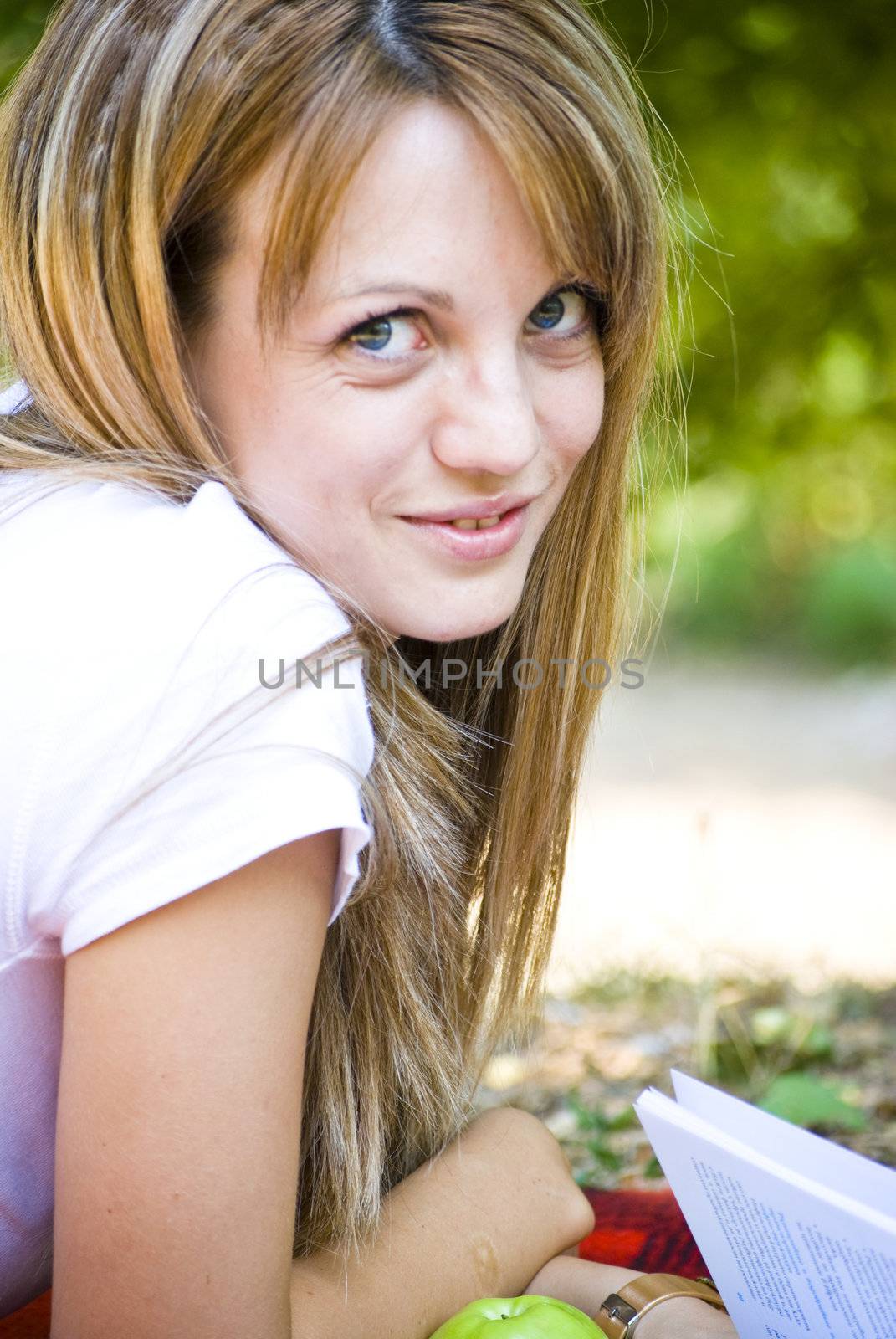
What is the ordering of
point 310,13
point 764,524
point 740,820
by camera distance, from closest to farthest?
point 310,13 < point 740,820 < point 764,524

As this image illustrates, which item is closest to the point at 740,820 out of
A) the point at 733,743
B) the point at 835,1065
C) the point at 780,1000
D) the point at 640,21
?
the point at 733,743

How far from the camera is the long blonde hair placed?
1.30 meters

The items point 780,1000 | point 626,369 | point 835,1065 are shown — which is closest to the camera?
point 626,369

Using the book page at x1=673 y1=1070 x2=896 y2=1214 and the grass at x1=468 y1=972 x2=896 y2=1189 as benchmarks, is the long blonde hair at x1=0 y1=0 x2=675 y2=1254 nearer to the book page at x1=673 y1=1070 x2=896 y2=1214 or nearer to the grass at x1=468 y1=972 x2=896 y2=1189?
the book page at x1=673 y1=1070 x2=896 y2=1214

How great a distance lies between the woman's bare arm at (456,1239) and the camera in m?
1.51

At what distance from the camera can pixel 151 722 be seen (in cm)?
110

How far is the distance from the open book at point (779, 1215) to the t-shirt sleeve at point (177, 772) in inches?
16.5

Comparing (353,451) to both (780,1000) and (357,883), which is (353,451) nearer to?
(357,883)

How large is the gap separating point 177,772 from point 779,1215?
2.03ft

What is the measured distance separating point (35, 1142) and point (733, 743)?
208 inches

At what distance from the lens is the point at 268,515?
4.57ft

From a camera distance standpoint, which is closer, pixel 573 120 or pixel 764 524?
pixel 573 120

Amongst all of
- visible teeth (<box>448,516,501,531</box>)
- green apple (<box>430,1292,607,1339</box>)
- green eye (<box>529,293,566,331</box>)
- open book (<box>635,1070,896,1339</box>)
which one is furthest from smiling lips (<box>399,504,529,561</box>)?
green apple (<box>430,1292,607,1339</box>)

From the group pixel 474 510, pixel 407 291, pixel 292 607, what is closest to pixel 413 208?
pixel 407 291
